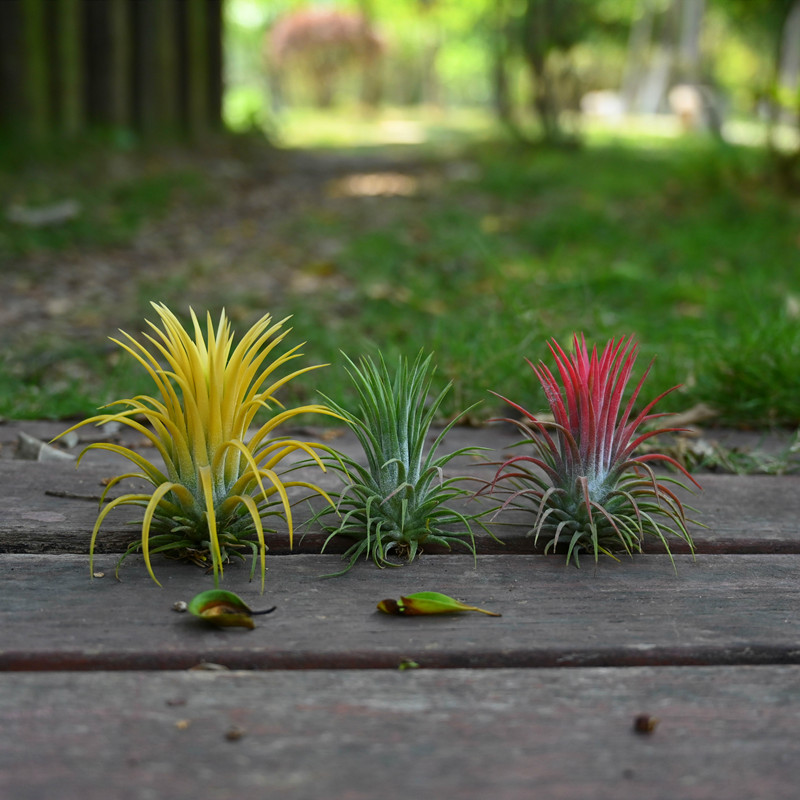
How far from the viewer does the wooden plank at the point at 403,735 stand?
87 cm

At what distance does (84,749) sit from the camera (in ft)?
3.00

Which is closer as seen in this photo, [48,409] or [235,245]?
[48,409]

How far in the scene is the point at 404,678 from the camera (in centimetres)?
105

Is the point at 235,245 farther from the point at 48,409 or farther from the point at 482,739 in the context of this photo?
the point at 482,739

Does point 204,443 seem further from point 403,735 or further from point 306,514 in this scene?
point 403,735

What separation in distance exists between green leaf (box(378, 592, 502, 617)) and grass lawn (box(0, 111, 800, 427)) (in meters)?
1.10

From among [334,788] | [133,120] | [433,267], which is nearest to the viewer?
[334,788]

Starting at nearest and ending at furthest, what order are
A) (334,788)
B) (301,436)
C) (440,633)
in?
(334,788), (440,633), (301,436)

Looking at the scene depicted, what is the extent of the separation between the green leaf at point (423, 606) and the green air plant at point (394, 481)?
0.53ft

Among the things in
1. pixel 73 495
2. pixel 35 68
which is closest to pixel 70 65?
pixel 35 68

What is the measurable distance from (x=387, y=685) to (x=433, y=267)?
3830 mm

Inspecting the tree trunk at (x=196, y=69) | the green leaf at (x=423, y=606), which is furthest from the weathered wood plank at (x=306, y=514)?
the tree trunk at (x=196, y=69)

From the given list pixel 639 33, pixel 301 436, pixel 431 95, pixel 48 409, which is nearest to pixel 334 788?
pixel 301 436

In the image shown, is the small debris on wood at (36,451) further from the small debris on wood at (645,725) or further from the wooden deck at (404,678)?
the small debris on wood at (645,725)
